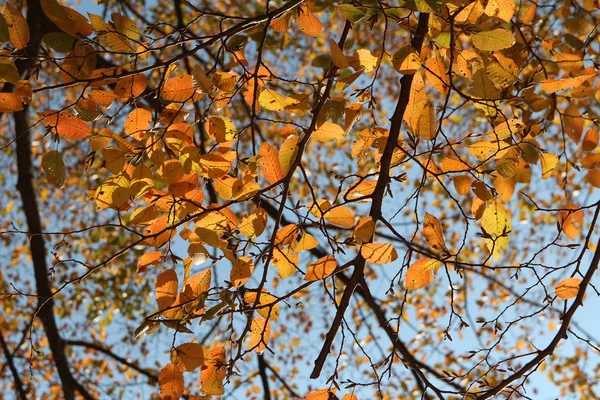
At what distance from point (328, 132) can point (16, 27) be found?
0.72 metres

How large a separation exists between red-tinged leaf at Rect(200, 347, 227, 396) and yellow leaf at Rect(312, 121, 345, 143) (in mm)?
556

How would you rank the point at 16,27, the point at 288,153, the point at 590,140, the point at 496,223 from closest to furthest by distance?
the point at 16,27 < the point at 288,153 < the point at 496,223 < the point at 590,140

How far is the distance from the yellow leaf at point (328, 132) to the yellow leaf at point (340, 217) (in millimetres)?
184

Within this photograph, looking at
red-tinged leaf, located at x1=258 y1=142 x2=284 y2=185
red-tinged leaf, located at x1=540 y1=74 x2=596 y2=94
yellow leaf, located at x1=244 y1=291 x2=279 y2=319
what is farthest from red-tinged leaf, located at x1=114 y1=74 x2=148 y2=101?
red-tinged leaf, located at x1=540 y1=74 x2=596 y2=94

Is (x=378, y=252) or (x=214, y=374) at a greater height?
(x=378, y=252)

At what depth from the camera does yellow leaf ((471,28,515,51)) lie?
1.29m

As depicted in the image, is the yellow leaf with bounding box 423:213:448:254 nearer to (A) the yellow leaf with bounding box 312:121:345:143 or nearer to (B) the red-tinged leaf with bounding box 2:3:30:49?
(A) the yellow leaf with bounding box 312:121:345:143

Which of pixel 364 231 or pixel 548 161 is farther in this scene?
pixel 548 161

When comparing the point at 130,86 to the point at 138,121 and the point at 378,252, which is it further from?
the point at 378,252

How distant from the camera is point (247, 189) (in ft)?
4.33

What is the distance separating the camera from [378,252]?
1.28m


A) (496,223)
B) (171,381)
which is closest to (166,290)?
(171,381)

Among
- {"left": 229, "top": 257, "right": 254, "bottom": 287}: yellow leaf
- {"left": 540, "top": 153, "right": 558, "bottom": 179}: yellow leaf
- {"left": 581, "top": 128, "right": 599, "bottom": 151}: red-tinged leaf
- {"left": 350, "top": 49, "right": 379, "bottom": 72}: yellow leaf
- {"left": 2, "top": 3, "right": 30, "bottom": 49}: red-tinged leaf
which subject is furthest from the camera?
{"left": 581, "top": 128, "right": 599, "bottom": 151}: red-tinged leaf

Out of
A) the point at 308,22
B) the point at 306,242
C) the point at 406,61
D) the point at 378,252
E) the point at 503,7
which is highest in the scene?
the point at 308,22
